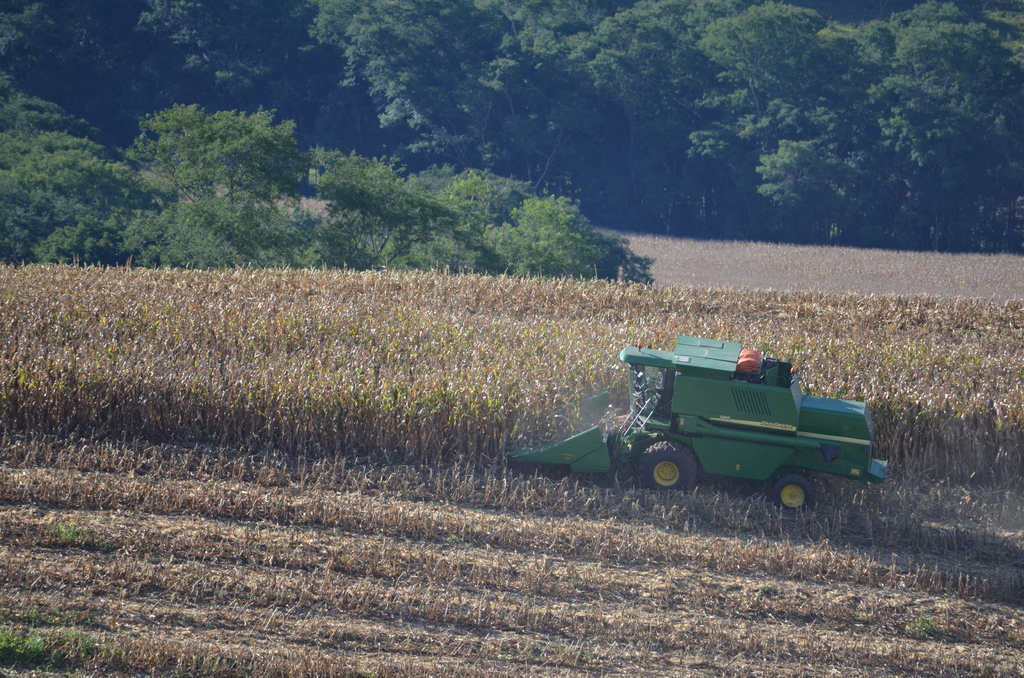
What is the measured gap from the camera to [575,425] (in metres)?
9.19

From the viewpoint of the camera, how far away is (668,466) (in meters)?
8.06

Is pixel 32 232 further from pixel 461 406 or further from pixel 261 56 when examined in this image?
pixel 261 56

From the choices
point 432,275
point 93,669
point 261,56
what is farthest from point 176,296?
point 261,56

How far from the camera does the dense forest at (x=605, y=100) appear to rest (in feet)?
155

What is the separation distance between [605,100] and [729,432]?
167 feet

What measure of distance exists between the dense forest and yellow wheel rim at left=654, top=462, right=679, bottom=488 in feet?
90.4

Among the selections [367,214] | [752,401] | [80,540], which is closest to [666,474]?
[752,401]

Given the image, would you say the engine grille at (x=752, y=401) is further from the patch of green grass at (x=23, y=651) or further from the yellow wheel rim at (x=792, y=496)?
the patch of green grass at (x=23, y=651)

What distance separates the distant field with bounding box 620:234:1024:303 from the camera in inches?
1438

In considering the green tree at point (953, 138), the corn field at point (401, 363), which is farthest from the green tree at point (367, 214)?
the green tree at point (953, 138)

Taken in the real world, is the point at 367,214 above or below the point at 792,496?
above

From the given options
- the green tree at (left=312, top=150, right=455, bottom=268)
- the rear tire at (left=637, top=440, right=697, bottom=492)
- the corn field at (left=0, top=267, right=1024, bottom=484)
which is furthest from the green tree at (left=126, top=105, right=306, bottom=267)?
the rear tire at (left=637, top=440, right=697, bottom=492)

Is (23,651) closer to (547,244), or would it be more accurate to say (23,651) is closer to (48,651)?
(48,651)

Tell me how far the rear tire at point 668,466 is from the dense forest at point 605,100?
27545 millimetres
